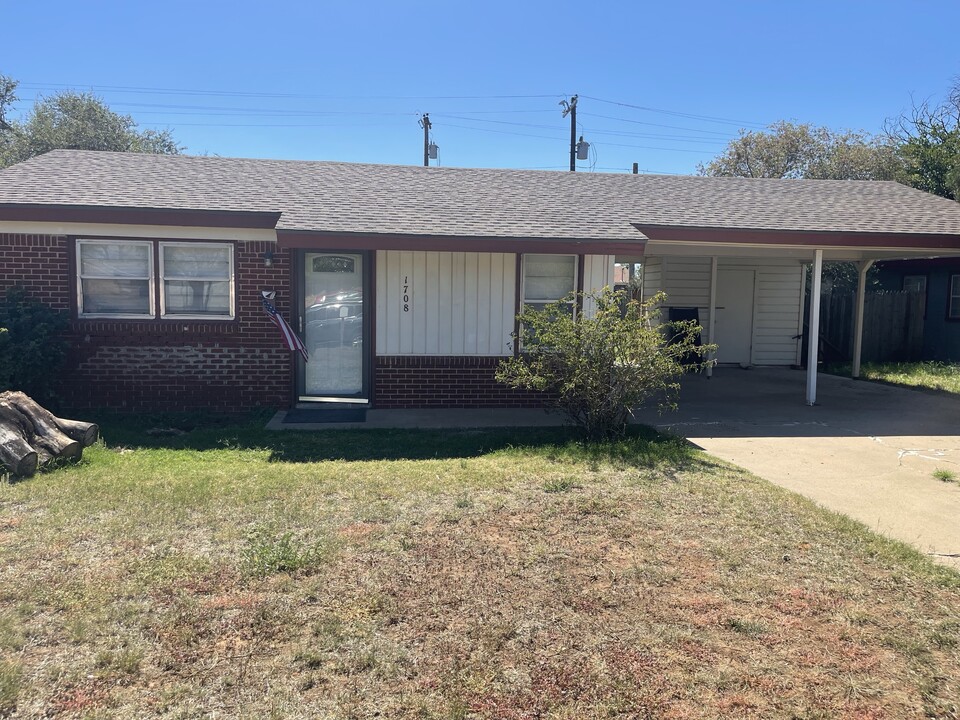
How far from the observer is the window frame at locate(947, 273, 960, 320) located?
54.1 ft

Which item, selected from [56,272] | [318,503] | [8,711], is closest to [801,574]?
[318,503]

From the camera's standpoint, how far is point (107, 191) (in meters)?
9.51

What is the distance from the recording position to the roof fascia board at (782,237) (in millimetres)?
9891

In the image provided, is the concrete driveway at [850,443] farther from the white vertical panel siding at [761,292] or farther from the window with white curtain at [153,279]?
the window with white curtain at [153,279]

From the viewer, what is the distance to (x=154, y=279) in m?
9.39

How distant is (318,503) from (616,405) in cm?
342

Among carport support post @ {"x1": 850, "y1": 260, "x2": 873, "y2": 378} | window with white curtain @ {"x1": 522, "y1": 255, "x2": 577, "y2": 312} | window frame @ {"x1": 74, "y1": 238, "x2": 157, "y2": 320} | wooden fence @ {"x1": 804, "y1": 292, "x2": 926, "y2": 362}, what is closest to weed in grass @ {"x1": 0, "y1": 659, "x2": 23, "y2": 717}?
window frame @ {"x1": 74, "y1": 238, "x2": 157, "y2": 320}

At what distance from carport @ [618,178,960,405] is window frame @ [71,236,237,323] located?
5508mm

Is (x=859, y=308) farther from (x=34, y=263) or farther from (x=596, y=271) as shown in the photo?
(x=34, y=263)

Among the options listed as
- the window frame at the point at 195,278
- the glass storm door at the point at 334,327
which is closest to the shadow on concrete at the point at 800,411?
the glass storm door at the point at 334,327

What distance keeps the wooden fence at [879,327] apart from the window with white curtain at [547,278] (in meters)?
9.36

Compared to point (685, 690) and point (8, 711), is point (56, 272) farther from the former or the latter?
point (685, 690)

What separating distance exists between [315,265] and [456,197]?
7.92ft

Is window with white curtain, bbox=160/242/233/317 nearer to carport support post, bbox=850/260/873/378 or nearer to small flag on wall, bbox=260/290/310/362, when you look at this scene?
small flag on wall, bbox=260/290/310/362
